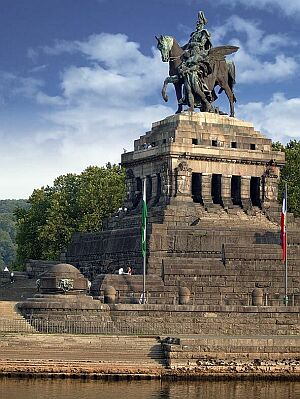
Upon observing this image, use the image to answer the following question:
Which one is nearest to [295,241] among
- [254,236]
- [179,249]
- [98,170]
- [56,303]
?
[254,236]

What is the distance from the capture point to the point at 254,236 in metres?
66.4

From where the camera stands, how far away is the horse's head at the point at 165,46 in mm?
74875

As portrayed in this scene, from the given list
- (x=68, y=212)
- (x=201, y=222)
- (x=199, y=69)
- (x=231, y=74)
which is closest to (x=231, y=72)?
(x=231, y=74)

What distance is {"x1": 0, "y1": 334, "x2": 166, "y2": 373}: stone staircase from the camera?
156 feet

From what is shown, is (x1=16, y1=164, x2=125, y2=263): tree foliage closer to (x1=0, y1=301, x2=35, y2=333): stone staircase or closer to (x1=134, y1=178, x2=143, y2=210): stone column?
(x1=134, y1=178, x2=143, y2=210): stone column

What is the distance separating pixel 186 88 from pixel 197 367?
1162 inches

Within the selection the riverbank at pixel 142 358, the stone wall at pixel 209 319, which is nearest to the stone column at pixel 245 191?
the stone wall at pixel 209 319

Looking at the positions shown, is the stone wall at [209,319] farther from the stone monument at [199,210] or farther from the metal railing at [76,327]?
the stone monument at [199,210]

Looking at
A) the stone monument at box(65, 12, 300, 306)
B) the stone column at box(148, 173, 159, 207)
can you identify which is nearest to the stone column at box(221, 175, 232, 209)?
the stone monument at box(65, 12, 300, 306)

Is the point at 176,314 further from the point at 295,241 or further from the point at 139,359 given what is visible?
the point at 295,241

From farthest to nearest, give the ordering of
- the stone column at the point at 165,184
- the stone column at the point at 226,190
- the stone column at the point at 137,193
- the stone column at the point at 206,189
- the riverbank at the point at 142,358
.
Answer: the stone column at the point at 137,193 < the stone column at the point at 226,190 < the stone column at the point at 206,189 < the stone column at the point at 165,184 < the riverbank at the point at 142,358

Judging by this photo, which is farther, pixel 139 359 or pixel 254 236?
pixel 254 236

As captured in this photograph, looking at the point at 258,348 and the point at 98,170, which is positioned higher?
the point at 98,170

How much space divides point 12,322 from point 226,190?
22913mm
